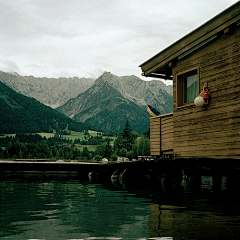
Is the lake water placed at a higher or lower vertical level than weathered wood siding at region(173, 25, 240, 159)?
lower

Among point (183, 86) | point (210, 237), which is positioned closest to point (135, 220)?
point (210, 237)

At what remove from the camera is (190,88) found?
50.0 ft

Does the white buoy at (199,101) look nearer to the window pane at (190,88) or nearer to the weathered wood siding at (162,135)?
the window pane at (190,88)

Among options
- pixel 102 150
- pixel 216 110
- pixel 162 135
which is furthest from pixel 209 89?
pixel 102 150

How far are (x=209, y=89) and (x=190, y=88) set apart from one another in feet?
5.73

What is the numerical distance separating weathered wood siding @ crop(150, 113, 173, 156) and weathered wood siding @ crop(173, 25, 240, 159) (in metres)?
1.17

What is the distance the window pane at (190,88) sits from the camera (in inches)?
584

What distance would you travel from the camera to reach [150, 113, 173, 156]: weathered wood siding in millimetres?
16516

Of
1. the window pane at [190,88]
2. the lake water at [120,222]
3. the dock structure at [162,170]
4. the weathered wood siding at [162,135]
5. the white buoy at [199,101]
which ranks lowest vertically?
the lake water at [120,222]

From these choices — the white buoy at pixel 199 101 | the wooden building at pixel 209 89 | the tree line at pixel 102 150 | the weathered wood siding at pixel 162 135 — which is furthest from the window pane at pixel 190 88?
the tree line at pixel 102 150

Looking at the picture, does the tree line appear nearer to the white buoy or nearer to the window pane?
the window pane

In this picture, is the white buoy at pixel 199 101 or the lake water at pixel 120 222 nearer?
the lake water at pixel 120 222

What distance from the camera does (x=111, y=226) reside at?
665 centimetres

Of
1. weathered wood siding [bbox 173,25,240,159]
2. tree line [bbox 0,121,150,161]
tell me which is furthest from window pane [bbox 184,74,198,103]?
tree line [bbox 0,121,150,161]
